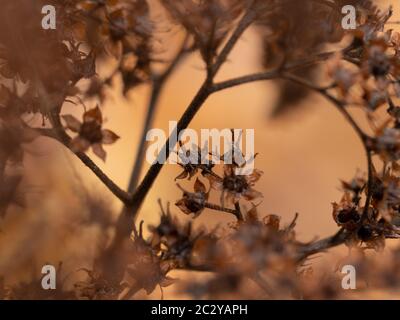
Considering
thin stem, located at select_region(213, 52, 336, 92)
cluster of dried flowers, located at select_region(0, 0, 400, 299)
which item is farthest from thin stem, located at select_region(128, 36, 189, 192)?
thin stem, located at select_region(213, 52, 336, 92)

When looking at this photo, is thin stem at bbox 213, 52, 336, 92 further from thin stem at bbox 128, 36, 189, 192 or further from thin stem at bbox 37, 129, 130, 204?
thin stem at bbox 128, 36, 189, 192

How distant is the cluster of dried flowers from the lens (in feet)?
2.80

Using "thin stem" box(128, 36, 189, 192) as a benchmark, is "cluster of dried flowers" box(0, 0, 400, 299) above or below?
below

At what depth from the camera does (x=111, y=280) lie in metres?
0.95

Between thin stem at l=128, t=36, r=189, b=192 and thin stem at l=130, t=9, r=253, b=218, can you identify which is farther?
thin stem at l=128, t=36, r=189, b=192

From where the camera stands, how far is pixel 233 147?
0.93 m

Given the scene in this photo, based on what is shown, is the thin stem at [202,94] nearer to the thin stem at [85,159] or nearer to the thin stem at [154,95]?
the thin stem at [85,159]

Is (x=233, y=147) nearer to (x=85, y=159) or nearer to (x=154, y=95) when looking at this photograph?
(x=85, y=159)

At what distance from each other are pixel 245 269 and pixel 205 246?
0.08m

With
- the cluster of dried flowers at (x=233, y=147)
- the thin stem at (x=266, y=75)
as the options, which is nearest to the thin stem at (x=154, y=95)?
the cluster of dried flowers at (x=233, y=147)

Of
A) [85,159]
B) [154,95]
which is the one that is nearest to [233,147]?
[85,159]

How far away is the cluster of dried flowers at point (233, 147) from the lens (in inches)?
33.6

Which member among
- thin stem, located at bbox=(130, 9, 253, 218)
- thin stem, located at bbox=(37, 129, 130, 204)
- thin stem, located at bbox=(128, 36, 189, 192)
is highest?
thin stem, located at bbox=(128, 36, 189, 192)
